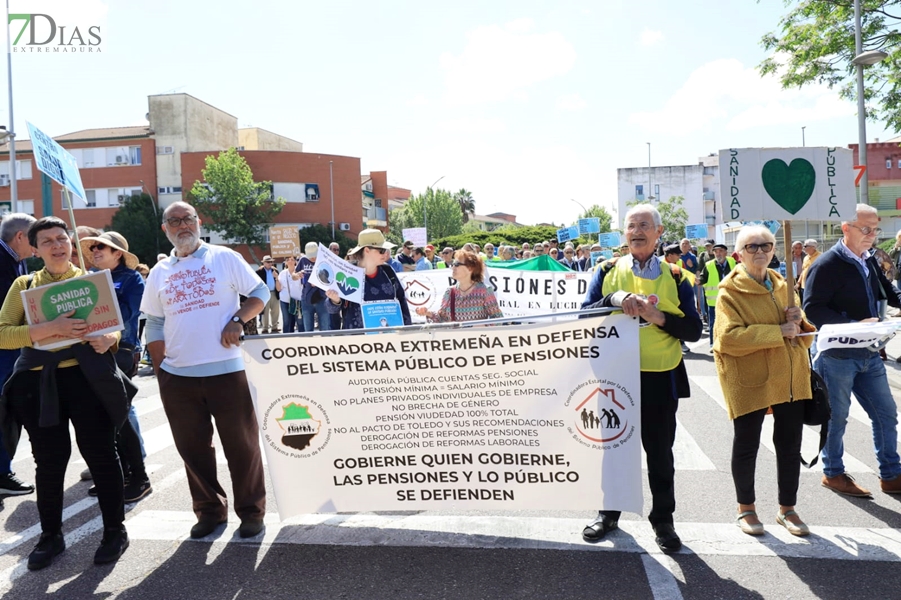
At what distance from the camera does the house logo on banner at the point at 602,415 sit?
406cm

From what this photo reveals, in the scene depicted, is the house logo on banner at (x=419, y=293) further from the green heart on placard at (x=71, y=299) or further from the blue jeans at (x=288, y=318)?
the green heart on placard at (x=71, y=299)

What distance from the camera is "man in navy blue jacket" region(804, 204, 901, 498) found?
4.88 meters

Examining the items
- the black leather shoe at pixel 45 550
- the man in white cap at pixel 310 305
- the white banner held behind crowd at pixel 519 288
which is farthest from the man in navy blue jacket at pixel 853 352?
the man in white cap at pixel 310 305

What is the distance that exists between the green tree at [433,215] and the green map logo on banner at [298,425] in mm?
72896

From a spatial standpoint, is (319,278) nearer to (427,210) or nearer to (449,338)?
(449,338)

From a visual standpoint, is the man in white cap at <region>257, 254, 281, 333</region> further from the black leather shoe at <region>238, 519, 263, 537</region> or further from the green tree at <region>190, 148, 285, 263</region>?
the green tree at <region>190, 148, 285, 263</region>

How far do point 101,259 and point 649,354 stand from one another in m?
3.93

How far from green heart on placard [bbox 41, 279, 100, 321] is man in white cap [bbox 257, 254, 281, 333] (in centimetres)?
1390

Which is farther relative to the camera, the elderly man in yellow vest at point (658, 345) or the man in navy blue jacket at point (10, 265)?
the man in navy blue jacket at point (10, 265)

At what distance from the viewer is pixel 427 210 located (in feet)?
256

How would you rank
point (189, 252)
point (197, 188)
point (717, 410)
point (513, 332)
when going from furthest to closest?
point (197, 188), point (717, 410), point (189, 252), point (513, 332)

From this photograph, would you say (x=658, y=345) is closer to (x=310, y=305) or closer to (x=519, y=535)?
(x=519, y=535)

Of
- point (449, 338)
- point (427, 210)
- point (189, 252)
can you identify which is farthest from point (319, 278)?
point (427, 210)

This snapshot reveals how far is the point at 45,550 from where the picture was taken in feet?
13.6
